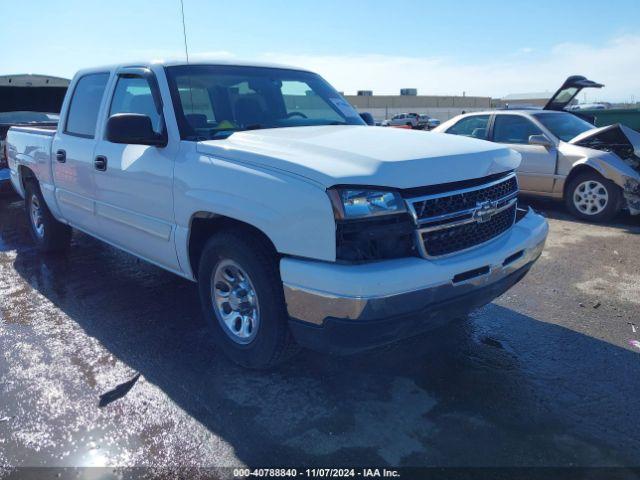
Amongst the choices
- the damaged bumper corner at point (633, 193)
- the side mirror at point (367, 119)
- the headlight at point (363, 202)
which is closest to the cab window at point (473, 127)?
the damaged bumper corner at point (633, 193)

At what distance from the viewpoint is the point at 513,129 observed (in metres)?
8.32

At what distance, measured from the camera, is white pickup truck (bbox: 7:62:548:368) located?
2.52 m

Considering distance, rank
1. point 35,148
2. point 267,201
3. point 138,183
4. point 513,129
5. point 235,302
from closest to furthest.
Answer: point 267,201, point 235,302, point 138,183, point 35,148, point 513,129

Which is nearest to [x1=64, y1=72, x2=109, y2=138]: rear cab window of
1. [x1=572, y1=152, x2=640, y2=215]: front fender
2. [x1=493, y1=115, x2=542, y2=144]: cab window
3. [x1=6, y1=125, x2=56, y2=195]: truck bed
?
[x1=6, y1=125, x2=56, y2=195]: truck bed

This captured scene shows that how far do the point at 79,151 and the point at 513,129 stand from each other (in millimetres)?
6593

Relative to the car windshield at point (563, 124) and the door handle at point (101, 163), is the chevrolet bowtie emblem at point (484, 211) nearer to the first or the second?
the door handle at point (101, 163)

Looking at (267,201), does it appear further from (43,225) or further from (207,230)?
(43,225)

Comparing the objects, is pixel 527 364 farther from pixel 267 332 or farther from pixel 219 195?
pixel 219 195

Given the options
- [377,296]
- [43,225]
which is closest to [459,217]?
[377,296]

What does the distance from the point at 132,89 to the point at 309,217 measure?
234 centimetres

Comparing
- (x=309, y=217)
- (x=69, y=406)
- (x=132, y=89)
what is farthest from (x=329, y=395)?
(x=132, y=89)

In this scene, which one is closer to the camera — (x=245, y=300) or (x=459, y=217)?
(x=459, y=217)

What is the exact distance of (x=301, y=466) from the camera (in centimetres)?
245

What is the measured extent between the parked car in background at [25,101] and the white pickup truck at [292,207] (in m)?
5.62
